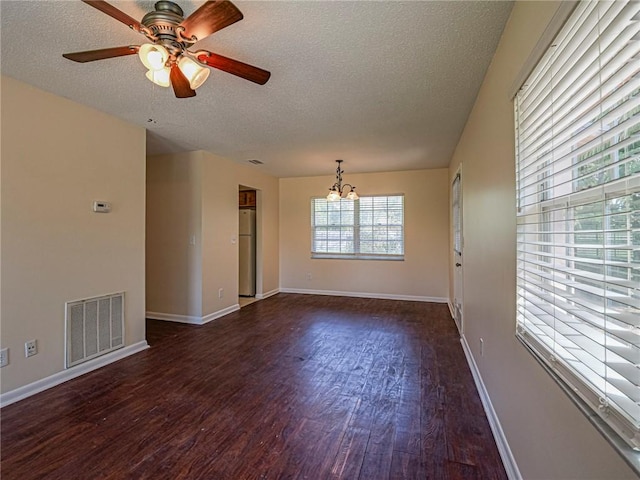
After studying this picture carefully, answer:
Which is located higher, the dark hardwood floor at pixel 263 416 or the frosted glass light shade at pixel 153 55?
the frosted glass light shade at pixel 153 55

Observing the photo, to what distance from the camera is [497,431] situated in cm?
187

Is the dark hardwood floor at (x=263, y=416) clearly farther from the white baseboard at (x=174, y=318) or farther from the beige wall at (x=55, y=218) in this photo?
the white baseboard at (x=174, y=318)

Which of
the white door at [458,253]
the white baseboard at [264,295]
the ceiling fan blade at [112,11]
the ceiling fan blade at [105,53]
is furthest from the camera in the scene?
the white baseboard at [264,295]

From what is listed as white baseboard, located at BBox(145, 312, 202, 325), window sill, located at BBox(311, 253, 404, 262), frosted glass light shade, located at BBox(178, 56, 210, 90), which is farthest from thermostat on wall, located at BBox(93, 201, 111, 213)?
window sill, located at BBox(311, 253, 404, 262)

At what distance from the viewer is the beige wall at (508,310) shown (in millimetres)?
999

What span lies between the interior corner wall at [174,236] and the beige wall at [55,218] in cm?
106

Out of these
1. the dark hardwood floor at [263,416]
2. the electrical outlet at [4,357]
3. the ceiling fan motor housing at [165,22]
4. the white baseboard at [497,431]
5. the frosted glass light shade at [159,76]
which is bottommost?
the dark hardwood floor at [263,416]

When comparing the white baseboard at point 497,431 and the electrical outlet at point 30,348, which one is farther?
the electrical outlet at point 30,348

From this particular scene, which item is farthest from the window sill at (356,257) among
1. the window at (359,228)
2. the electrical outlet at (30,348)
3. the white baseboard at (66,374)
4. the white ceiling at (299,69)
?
the electrical outlet at (30,348)

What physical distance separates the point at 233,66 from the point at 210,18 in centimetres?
34

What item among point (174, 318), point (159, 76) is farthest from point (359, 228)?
point (159, 76)

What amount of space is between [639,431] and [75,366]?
3638 mm

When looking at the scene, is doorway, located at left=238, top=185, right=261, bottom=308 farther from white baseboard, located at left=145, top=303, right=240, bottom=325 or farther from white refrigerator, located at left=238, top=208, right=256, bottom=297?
white baseboard, located at left=145, top=303, right=240, bottom=325

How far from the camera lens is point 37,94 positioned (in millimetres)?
2482
